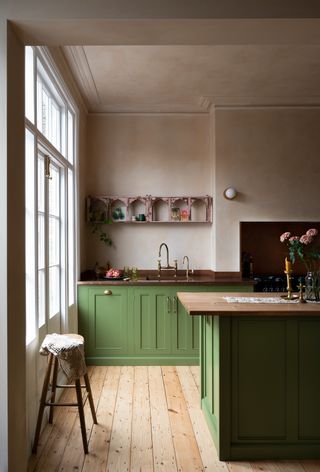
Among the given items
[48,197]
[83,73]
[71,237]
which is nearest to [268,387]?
[48,197]

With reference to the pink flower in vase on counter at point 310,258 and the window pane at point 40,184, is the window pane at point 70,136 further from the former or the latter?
the pink flower in vase on counter at point 310,258

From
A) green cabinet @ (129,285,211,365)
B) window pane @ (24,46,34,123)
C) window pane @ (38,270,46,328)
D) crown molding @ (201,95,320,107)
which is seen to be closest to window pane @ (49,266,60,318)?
window pane @ (38,270,46,328)

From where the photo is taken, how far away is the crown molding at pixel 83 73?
12.6ft

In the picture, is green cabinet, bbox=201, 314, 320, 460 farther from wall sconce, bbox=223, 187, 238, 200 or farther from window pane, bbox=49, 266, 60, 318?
wall sconce, bbox=223, 187, 238, 200

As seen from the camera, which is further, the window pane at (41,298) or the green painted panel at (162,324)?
the green painted panel at (162,324)

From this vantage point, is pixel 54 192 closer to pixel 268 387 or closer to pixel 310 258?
pixel 310 258

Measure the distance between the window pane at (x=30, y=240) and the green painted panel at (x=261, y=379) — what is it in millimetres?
1426

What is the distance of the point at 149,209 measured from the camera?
5355 millimetres

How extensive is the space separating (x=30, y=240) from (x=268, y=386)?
1.89 metres

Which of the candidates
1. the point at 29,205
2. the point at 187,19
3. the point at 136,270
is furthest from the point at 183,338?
the point at 187,19

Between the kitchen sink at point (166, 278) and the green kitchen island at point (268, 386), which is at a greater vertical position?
the kitchen sink at point (166, 278)

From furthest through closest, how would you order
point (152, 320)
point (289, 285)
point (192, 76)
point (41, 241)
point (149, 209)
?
point (149, 209) → point (152, 320) → point (192, 76) → point (41, 241) → point (289, 285)

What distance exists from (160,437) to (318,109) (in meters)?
4.10

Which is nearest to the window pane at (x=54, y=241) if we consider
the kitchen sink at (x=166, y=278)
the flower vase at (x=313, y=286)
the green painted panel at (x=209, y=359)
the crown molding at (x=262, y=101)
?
the kitchen sink at (x=166, y=278)
